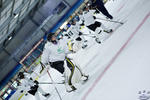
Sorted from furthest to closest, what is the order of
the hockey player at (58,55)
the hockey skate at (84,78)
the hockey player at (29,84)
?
the hockey player at (29,84) < the hockey skate at (84,78) < the hockey player at (58,55)

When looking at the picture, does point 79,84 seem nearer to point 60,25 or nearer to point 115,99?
point 115,99

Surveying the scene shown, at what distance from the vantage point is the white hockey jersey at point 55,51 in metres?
4.28

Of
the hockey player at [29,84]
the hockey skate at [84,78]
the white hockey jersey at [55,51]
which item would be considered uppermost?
the white hockey jersey at [55,51]

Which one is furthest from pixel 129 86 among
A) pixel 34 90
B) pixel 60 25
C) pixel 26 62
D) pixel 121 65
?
pixel 60 25

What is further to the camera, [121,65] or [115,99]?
[121,65]

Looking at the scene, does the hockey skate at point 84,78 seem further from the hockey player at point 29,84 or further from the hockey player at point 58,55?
the hockey player at point 29,84

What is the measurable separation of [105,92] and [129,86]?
1.62 ft

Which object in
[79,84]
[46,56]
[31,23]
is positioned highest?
[31,23]

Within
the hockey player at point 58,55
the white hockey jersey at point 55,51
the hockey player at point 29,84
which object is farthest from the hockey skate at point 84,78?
the hockey player at point 29,84

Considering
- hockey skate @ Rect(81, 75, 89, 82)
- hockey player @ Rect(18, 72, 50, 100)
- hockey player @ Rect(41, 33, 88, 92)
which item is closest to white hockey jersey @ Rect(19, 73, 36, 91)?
hockey player @ Rect(18, 72, 50, 100)

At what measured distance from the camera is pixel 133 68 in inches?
114

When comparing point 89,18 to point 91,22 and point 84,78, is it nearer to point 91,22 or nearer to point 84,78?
point 91,22

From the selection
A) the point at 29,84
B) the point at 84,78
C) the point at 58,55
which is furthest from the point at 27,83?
the point at 84,78

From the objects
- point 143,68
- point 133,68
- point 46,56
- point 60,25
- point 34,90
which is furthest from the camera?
point 60,25
